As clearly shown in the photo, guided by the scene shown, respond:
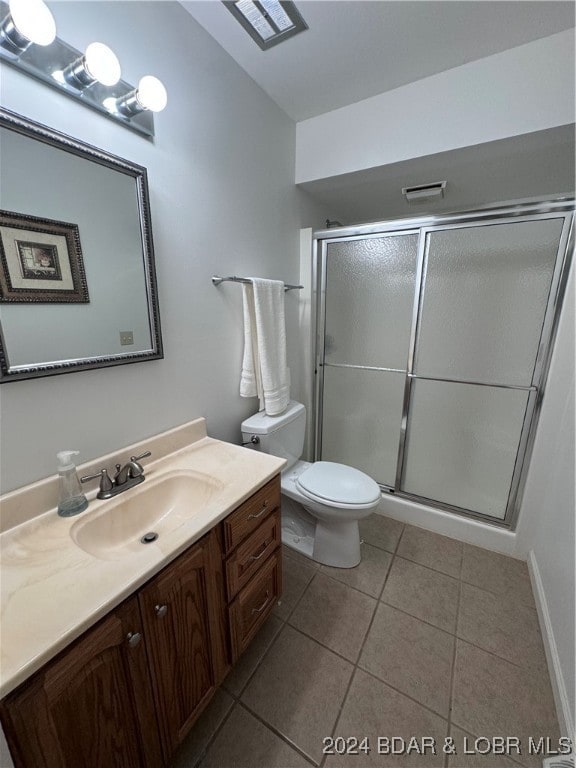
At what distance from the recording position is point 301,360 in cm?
227

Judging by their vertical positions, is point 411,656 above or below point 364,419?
below

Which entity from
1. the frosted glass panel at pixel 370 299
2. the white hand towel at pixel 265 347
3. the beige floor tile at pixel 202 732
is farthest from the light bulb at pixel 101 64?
the beige floor tile at pixel 202 732

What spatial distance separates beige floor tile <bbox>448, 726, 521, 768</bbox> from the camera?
39.1 inches

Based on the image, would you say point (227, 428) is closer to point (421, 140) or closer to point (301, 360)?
point (301, 360)

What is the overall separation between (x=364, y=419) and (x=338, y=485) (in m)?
0.73

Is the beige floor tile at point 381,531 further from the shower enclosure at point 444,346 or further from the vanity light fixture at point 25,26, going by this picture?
the vanity light fixture at point 25,26

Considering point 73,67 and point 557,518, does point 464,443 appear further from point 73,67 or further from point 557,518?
point 73,67

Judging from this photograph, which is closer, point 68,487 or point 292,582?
point 68,487

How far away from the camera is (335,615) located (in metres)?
1.47

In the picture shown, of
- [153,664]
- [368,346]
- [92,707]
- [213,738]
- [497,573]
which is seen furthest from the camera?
[368,346]

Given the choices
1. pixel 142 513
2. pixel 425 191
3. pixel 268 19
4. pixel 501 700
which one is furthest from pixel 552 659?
pixel 268 19

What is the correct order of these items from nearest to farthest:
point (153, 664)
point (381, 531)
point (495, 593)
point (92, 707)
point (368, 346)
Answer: point (92, 707) < point (153, 664) < point (495, 593) < point (381, 531) < point (368, 346)

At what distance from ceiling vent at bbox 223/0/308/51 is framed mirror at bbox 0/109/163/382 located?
739 mm

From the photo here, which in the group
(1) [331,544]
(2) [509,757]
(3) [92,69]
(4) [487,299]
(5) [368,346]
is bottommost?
(2) [509,757]
